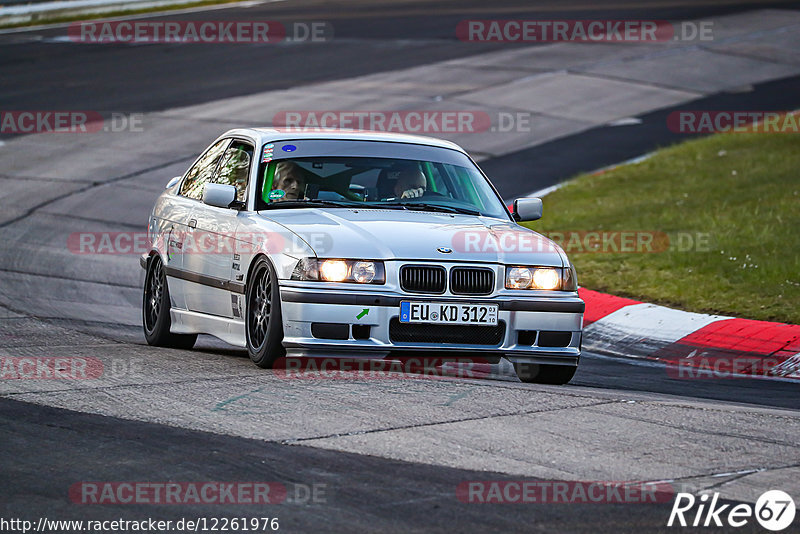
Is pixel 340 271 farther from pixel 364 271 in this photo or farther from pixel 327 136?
pixel 327 136

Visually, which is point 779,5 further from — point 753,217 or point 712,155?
point 753,217

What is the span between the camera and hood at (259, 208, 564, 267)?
7.84 meters

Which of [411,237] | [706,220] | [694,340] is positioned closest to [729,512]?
[411,237]

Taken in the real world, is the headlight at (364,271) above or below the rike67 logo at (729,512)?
above

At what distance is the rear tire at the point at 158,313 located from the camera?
9.58m

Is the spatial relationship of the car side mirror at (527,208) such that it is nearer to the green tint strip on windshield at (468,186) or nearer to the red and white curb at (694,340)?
the green tint strip on windshield at (468,186)

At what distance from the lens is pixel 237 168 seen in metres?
9.38

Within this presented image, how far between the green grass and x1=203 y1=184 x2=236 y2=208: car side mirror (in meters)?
4.45

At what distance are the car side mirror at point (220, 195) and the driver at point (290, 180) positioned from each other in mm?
311

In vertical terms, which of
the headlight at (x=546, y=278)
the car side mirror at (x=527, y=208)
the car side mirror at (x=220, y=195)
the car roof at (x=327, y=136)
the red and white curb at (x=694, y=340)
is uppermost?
the car roof at (x=327, y=136)

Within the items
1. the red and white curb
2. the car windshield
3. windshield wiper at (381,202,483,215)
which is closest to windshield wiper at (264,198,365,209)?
the car windshield

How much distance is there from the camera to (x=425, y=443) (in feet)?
19.9

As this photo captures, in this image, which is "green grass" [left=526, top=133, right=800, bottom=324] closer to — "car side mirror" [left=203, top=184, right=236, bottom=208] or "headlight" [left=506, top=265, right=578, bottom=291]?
"headlight" [left=506, top=265, right=578, bottom=291]

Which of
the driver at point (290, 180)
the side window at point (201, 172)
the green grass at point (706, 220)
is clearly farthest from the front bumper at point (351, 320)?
the green grass at point (706, 220)
